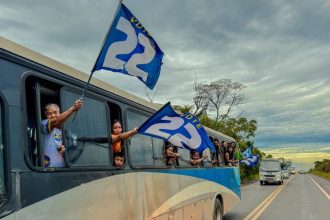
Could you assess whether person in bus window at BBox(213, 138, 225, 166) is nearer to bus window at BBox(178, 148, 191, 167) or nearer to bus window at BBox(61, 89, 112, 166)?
bus window at BBox(178, 148, 191, 167)

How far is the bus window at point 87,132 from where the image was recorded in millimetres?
4867

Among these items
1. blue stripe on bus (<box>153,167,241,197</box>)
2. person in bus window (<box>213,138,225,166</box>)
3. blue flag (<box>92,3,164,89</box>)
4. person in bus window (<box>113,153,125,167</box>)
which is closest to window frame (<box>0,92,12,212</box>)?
blue flag (<box>92,3,164,89</box>)

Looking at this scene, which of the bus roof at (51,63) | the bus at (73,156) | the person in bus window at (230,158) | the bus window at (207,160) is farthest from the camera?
the person in bus window at (230,158)

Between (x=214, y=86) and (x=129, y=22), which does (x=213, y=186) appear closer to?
(x=129, y=22)

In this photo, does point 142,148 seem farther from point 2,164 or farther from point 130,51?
point 2,164

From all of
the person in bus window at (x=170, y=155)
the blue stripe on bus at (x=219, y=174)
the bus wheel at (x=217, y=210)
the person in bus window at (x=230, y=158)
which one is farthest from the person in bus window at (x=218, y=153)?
the person in bus window at (x=170, y=155)

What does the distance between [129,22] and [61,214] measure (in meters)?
2.54

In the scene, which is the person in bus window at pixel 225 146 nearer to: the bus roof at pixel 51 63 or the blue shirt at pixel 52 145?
the bus roof at pixel 51 63

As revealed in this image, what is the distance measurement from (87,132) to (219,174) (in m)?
7.34

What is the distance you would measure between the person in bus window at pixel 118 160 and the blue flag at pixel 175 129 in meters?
0.42

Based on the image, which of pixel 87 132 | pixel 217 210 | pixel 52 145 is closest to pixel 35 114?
pixel 52 145

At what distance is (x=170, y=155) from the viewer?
318 inches

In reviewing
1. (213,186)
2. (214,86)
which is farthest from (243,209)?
(214,86)

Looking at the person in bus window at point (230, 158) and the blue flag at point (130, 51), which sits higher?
the blue flag at point (130, 51)
